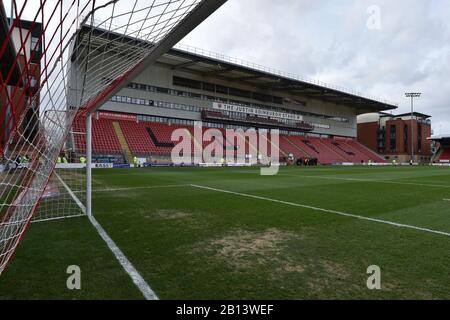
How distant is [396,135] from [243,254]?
78.8 metres

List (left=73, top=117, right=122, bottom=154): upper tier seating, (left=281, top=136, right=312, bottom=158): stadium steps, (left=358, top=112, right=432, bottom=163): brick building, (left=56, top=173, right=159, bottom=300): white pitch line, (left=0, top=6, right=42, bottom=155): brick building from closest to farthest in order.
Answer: (left=0, top=6, right=42, bottom=155): brick building < (left=56, top=173, right=159, bottom=300): white pitch line < (left=73, top=117, right=122, bottom=154): upper tier seating < (left=281, top=136, right=312, bottom=158): stadium steps < (left=358, top=112, right=432, bottom=163): brick building

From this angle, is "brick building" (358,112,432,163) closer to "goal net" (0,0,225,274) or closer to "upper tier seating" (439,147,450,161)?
"upper tier seating" (439,147,450,161)

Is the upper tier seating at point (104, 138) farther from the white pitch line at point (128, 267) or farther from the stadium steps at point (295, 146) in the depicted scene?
the white pitch line at point (128, 267)

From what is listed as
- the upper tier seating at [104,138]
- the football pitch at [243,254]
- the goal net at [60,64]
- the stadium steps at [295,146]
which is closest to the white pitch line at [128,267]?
the football pitch at [243,254]

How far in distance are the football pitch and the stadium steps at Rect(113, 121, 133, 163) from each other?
86.0ft

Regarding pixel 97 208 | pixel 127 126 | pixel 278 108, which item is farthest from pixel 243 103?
pixel 97 208

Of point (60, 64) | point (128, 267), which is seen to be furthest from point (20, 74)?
point (128, 267)

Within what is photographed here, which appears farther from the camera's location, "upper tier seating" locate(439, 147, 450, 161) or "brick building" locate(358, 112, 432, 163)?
"brick building" locate(358, 112, 432, 163)

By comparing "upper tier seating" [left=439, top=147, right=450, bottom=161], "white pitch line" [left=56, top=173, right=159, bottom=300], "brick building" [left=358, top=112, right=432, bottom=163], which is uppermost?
"brick building" [left=358, top=112, right=432, bottom=163]

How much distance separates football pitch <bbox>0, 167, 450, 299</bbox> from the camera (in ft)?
9.96

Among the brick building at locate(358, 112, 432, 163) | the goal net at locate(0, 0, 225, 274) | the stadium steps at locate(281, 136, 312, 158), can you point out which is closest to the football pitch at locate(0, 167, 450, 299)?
the goal net at locate(0, 0, 225, 274)

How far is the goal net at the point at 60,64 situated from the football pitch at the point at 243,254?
0.65 m

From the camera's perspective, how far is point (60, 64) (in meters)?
3.81

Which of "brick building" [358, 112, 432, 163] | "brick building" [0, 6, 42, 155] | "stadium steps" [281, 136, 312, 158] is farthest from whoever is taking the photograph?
"brick building" [358, 112, 432, 163]
